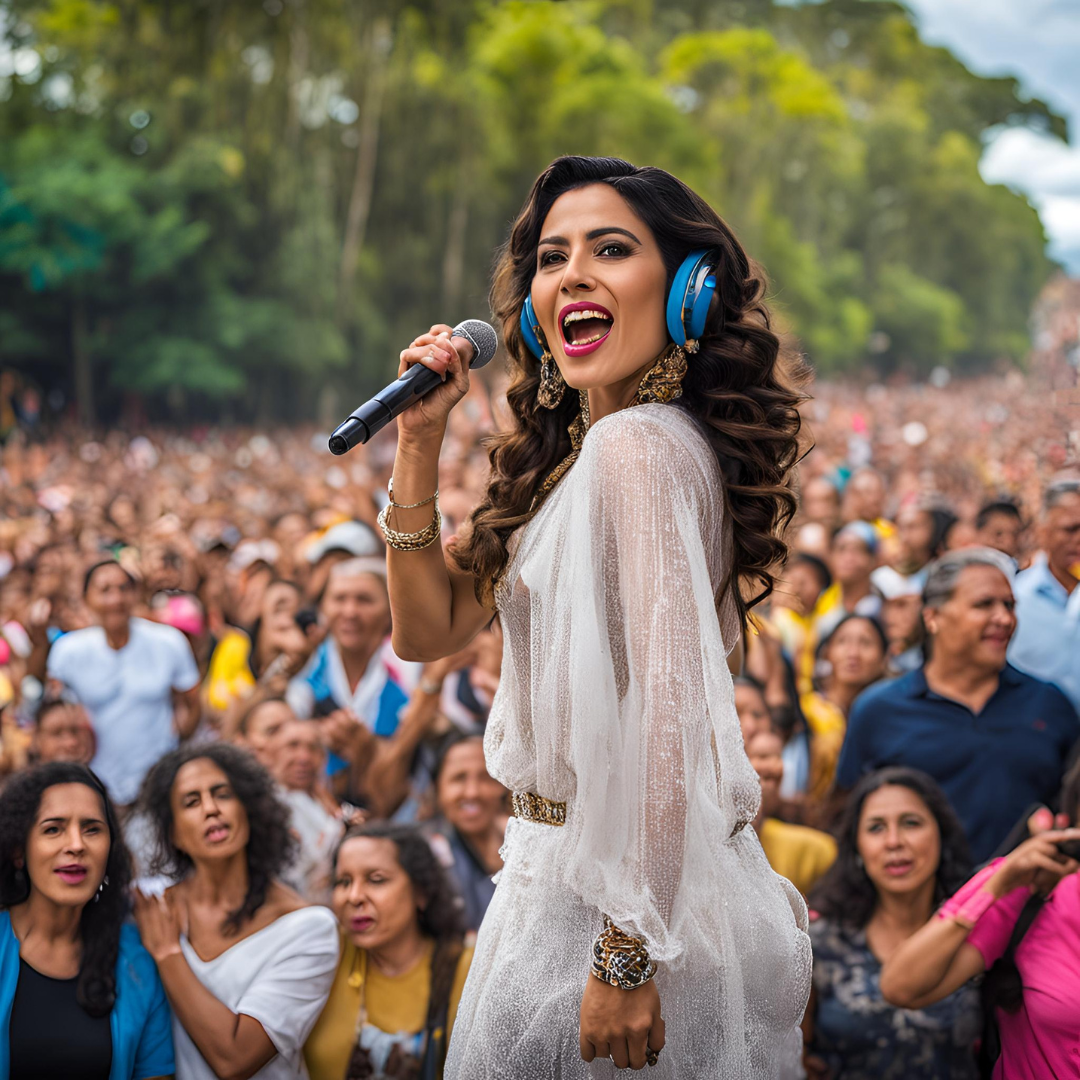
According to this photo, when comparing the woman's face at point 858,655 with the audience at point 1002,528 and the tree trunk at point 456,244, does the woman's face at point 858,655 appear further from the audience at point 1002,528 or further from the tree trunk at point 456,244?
the tree trunk at point 456,244

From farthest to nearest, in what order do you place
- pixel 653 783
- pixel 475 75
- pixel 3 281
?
pixel 475 75, pixel 3 281, pixel 653 783

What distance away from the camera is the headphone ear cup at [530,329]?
1.76 metres

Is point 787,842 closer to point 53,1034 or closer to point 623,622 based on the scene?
point 53,1034

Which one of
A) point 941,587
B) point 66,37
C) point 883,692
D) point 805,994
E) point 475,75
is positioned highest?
point 475,75

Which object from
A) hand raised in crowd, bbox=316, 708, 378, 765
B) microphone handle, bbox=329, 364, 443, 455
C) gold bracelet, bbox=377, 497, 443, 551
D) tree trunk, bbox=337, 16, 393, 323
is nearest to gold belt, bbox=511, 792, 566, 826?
gold bracelet, bbox=377, 497, 443, 551

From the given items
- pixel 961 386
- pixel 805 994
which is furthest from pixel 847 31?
pixel 805 994

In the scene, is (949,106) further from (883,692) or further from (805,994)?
(805,994)

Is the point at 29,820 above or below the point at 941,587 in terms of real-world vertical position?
below

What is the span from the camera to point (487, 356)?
1.91 metres

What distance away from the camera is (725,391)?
5.47ft

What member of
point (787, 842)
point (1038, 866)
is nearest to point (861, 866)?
point (787, 842)

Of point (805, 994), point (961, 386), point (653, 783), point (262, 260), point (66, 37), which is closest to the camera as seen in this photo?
point (653, 783)

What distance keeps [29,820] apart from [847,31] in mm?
30773

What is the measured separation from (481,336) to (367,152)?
2176 cm
